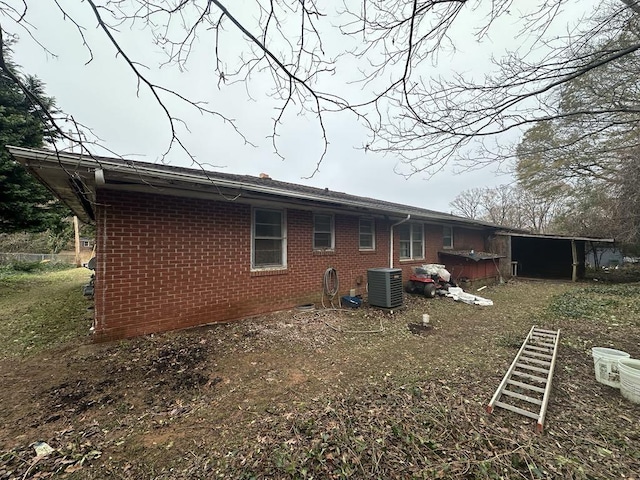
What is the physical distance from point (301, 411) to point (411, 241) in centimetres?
845

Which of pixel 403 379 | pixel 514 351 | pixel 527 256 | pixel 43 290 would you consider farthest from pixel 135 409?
pixel 527 256

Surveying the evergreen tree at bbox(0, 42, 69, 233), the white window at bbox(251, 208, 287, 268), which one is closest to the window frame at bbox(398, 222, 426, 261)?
the white window at bbox(251, 208, 287, 268)

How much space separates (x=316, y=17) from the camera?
6.49 feet

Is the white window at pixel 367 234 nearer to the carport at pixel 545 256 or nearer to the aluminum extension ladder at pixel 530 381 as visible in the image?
the aluminum extension ladder at pixel 530 381

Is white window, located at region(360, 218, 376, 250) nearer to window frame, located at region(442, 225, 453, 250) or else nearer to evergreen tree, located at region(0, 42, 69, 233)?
Answer: window frame, located at region(442, 225, 453, 250)

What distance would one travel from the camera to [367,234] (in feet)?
27.8

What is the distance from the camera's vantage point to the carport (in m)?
13.8

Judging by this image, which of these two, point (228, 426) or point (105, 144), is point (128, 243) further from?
point (228, 426)

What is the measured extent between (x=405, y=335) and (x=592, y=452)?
297 cm

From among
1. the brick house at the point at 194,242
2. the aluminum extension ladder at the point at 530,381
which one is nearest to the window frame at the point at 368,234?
the brick house at the point at 194,242

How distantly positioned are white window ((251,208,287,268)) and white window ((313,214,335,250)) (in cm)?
103

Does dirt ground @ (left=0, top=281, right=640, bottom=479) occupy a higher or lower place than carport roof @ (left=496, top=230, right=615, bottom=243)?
lower

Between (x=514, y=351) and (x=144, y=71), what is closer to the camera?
(x=144, y=71)

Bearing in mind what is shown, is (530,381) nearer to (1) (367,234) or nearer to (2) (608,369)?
(2) (608,369)
